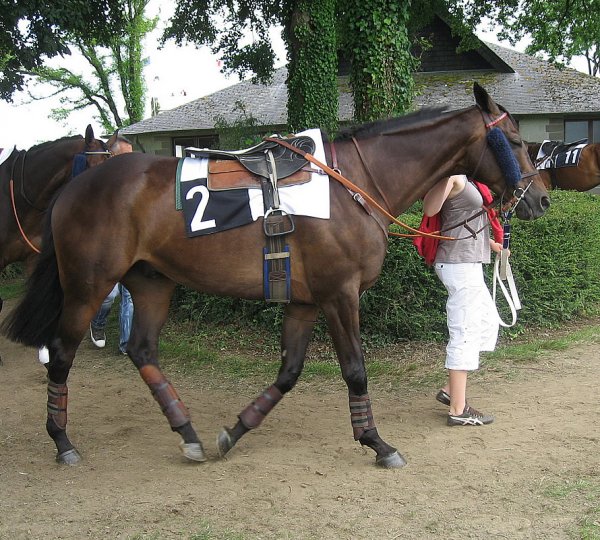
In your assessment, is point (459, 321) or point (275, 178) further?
point (459, 321)

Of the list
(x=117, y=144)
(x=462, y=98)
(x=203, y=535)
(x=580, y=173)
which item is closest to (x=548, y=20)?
(x=462, y=98)

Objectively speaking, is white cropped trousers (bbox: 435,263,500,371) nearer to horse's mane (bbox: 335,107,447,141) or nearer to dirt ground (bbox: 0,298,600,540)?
dirt ground (bbox: 0,298,600,540)

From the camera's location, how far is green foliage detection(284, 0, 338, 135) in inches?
461

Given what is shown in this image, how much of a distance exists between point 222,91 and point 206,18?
9.90m

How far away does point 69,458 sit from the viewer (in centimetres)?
408

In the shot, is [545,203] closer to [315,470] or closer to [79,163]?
[315,470]

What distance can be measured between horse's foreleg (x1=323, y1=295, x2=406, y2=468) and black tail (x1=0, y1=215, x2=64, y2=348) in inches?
71.9

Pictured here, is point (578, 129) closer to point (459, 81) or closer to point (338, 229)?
point (459, 81)

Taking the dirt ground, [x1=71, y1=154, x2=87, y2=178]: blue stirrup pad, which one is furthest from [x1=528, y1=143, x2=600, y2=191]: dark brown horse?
[x1=71, y1=154, x2=87, y2=178]: blue stirrup pad

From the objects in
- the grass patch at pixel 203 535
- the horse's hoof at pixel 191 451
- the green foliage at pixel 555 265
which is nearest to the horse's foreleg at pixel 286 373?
the horse's hoof at pixel 191 451

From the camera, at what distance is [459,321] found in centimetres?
442

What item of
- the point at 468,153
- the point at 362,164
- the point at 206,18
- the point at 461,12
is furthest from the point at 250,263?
the point at 461,12

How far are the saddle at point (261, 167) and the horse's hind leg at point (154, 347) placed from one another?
2.77ft

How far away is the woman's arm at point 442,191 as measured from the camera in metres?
4.14
